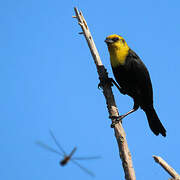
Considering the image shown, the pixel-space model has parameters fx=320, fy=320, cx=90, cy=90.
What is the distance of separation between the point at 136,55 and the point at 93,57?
3.50ft

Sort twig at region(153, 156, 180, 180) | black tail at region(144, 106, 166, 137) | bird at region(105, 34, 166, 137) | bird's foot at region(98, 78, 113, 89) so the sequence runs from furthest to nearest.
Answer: black tail at region(144, 106, 166, 137) → bird at region(105, 34, 166, 137) → bird's foot at region(98, 78, 113, 89) → twig at region(153, 156, 180, 180)

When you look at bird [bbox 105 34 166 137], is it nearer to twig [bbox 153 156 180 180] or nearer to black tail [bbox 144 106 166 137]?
black tail [bbox 144 106 166 137]

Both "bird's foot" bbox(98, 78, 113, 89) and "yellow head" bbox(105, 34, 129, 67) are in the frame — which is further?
"yellow head" bbox(105, 34, 129, 67)

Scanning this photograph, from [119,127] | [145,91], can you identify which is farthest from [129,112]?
[119,127]

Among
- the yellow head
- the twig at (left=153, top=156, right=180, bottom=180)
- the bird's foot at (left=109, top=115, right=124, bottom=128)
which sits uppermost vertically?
the yellow head

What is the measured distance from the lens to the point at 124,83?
5.92 metres

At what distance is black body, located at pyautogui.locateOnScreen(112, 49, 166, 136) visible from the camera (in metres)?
5.80

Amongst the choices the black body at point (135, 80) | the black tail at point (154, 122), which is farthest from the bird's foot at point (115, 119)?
the black tail at point (154, 122)

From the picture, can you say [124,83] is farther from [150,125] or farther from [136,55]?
[150,125]

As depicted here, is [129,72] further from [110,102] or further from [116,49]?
[110,102]

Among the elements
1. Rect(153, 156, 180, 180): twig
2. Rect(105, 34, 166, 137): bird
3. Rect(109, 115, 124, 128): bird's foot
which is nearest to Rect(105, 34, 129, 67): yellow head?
Rect(105, 34, 166, 137): bird

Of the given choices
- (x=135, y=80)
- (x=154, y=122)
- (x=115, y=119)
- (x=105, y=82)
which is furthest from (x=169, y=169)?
(x=154, y=122)

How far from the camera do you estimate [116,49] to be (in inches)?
231

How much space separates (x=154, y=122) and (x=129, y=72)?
1.28 metres
